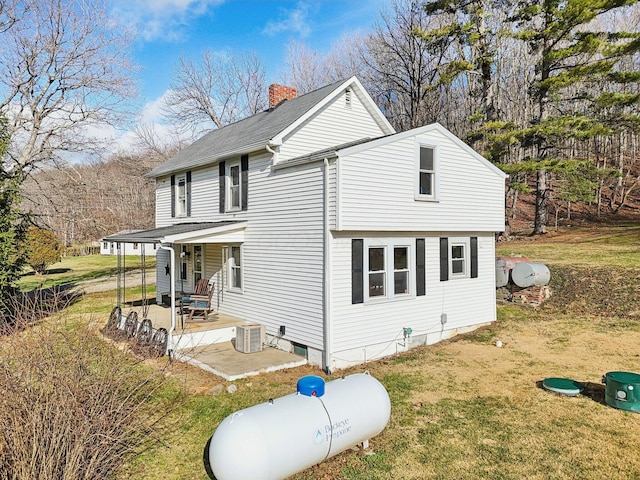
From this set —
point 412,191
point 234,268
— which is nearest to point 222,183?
point 234,268

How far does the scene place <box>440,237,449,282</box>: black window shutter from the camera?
40.1ft

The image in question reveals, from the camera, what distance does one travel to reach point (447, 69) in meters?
24.4

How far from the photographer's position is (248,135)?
543 inches

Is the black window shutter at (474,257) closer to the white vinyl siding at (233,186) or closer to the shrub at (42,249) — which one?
the white vinyl siding at (233,186)

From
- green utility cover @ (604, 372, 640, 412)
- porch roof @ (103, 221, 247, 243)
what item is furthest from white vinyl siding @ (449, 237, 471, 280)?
porch roof @ (103, 221, 247, 243)

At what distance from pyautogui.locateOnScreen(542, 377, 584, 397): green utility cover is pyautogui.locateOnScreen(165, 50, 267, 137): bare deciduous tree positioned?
31911 mm

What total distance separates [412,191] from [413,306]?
10.4 feet

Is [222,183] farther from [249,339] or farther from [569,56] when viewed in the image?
[569,56]

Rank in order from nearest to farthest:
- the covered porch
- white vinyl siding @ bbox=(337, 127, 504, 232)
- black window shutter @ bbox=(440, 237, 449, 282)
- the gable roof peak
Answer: white vinyl siding @ bbox=(337, 127, 504, 232) < the covered porch < the gable roof peak < black window shutter @ bbox=(440, 237, 449, 282)

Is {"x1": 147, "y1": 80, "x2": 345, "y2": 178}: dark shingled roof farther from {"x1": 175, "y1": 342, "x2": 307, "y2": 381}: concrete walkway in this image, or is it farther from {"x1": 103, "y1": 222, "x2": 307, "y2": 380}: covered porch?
{"x1": 175, "y1": 342, "x2": 307, "y2": 381}: concrete walkway

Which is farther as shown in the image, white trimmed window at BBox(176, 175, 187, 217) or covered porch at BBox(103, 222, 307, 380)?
white trimmed window at BBox(176, 175, 187, 217)

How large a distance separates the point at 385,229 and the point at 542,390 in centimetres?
485

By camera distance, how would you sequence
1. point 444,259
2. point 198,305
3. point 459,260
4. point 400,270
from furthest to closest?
point 459,260 < point 198,305 < point 444,259 < point 400,270

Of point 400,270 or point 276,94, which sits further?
point 276,94
